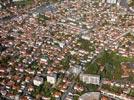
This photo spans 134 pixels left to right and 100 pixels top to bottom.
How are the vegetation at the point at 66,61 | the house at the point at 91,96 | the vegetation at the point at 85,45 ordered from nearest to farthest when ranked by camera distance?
1. the house at the point at 91,96
2. the vegetation at the point at 66,61
3. the vegetation at the point at 85,45

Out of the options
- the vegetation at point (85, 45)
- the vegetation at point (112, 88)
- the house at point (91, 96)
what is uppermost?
the vegetation at point (85, 45)

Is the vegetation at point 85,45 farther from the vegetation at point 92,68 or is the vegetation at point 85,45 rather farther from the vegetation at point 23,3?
the vegetation at point 23,3

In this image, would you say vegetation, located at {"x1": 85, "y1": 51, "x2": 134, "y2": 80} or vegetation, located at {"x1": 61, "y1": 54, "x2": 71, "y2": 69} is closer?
vegetation, located at {"x1": 85, "y1": 51, "x2": 134, "y2": 80}

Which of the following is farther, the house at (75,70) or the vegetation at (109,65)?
the vegetation at (109,65)

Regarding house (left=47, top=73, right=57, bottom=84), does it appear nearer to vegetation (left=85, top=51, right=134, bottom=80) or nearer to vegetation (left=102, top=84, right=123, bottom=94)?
vegetation (left=85, top=51, right=134, bottom=80)

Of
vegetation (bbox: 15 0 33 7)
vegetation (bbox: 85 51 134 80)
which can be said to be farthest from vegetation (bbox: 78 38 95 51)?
vegetation (bbox: 15 0 33 7)

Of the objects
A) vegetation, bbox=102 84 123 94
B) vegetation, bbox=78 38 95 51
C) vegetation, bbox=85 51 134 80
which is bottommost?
vegetation, bbox=102 84 123 94

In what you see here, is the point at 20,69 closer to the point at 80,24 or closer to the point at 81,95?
the point at 81,95

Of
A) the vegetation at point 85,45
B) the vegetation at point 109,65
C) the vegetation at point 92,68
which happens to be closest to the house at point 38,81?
the vegetation at point 92,68

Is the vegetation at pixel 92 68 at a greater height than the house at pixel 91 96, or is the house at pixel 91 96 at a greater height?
the vegetation at pixel 92 68

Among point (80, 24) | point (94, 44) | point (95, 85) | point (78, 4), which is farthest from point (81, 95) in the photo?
point (78, 4)

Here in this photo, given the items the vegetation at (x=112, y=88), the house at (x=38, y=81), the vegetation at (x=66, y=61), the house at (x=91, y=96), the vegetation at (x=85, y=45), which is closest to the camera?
the house at (x=91, y=96)
